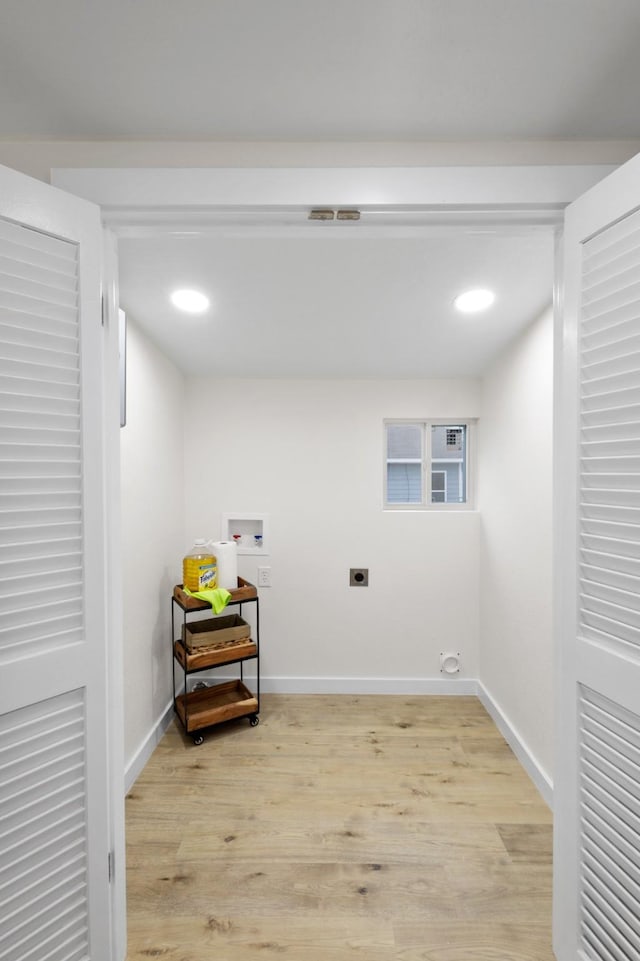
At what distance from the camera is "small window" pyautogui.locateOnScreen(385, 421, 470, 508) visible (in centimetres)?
263

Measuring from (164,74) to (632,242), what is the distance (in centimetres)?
105

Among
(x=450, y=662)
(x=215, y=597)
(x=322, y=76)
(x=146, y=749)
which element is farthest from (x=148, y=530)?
(x=450, y=662)

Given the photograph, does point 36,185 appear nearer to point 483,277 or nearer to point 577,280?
point 577,280

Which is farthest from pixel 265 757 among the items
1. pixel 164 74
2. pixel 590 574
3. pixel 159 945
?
pixel 164 74

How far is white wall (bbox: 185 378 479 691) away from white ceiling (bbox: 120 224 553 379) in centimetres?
22

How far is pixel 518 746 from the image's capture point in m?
1.98

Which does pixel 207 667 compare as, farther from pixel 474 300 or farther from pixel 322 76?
pixel 322 76

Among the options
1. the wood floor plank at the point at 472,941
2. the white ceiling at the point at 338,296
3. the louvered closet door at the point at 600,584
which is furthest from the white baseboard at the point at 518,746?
the white ceiling at the point at 338,296

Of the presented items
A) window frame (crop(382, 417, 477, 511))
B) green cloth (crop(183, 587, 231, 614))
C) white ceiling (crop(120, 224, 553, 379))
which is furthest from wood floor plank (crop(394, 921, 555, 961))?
white ceiling (crop(120, 224, 553, 379))

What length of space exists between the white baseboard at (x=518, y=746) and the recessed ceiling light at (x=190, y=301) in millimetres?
2423

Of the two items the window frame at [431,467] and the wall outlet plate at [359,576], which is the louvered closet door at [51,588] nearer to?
the wall outlet plate at [359,576]

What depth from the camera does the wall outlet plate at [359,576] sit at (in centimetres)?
255

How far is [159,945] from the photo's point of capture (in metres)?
1.17

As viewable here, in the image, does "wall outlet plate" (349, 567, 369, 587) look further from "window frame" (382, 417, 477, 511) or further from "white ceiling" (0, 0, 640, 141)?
"white ceiling" (0, 0, 640, 141)
